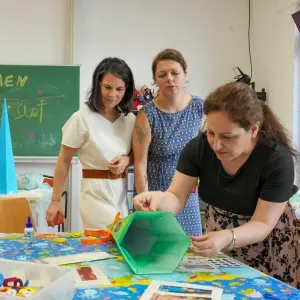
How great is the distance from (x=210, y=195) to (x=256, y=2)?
3093mm

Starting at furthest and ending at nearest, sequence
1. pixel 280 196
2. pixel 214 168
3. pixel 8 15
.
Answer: pixel 8 15, pixel 214 168, pixel 280 196

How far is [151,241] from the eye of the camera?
1434 mm

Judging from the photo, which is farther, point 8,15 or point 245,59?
point 245,59

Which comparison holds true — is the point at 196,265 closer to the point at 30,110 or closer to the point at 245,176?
the point at 245,176

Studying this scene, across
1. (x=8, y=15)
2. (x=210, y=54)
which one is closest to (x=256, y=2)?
(x=210, y=54)

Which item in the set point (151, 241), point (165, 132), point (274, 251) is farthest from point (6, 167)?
point (274, 251)

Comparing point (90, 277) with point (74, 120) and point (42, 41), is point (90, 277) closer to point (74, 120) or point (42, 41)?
point (74, 120)

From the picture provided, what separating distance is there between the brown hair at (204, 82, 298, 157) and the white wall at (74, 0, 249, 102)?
2.71 m

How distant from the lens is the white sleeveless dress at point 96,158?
192 cm

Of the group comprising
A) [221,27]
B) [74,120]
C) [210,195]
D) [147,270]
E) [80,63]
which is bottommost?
[147,270]

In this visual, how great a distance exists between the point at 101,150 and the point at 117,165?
4.0 inches

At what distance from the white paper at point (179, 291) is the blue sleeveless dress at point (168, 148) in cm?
93

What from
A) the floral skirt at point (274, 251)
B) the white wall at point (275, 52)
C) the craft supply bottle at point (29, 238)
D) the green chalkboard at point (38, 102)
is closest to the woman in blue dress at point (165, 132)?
the floral skirt at point (274, 251)

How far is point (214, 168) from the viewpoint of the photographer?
4.90 ft
